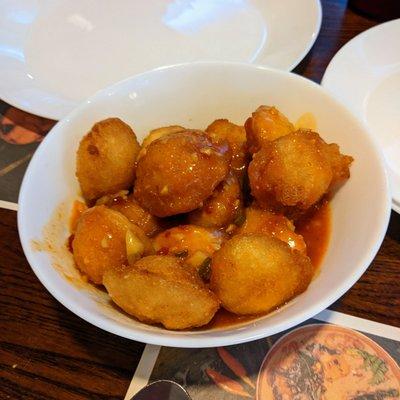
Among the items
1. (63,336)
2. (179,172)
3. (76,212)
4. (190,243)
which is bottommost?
(63,336)

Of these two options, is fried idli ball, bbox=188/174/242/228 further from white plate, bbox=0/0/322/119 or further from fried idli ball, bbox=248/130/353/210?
white plate, bbox=0/0/322/119

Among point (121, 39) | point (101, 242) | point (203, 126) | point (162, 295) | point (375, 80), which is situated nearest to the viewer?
point (162, 295)

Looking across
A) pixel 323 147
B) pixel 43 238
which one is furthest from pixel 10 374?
pixel 323 147

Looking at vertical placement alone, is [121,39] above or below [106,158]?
below

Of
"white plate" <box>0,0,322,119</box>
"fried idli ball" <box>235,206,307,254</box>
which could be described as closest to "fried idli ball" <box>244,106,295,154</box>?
"fried idli ball" <box>235,206,307,254</box>

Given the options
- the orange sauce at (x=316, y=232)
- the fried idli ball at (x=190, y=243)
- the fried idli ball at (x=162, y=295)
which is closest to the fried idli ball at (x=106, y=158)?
the fried idli ball at (x=190, y=243)

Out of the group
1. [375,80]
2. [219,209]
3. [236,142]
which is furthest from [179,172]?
[375,80]

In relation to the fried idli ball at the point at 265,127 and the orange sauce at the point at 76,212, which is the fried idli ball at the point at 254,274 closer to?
the fried idli ball at the point at 265,127

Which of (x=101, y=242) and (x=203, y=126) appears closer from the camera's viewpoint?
(x=101, y=242)

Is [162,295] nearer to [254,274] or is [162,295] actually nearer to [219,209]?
[254,274]
